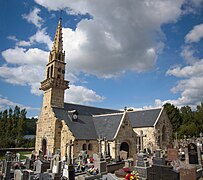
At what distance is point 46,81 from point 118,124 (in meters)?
12.5

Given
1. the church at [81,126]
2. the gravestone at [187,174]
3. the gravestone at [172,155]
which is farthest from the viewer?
the church at [81,126]

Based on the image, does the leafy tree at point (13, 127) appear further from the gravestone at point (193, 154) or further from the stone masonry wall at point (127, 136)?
Answer: the gravestone at point (193, 154)

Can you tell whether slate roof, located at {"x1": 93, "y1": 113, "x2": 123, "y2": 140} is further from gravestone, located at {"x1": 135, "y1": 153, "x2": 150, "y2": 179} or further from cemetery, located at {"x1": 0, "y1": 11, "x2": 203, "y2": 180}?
gravestone, located at {"x1": 135, "y1": 153, "x2": 150, "y2": 179}

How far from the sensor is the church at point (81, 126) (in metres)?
24.0

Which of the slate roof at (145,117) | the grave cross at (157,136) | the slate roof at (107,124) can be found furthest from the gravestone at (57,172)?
the slate roof at (145,117)

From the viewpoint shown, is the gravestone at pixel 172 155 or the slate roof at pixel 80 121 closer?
the gravestone at pixel 172 155

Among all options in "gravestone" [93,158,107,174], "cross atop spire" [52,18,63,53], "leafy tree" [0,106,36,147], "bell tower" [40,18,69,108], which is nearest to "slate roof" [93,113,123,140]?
"bell tower" [40,18,69,108]

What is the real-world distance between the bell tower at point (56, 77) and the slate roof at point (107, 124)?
6144 millimetres

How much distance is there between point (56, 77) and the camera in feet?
92.6

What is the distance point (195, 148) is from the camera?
16.0 metres

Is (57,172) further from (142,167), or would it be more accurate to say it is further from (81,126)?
(81,126)

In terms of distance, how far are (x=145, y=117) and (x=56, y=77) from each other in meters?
15.9

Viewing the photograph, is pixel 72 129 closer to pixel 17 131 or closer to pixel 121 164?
pixel 121 164

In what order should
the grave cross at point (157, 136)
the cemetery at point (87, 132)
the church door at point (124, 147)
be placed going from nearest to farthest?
the cemetery at point (87, 132) → the church door at point (124, 147) → the grave cross at point (157, 136)
